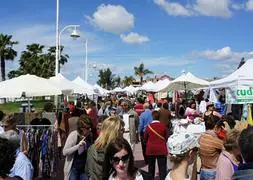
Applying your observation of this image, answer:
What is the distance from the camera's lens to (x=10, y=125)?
286 inches

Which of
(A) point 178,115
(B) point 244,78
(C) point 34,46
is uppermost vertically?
(C) point 34,46

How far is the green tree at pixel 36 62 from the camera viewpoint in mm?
75188

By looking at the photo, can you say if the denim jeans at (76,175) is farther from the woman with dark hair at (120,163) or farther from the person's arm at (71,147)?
the woman with dark hair at (120,163)

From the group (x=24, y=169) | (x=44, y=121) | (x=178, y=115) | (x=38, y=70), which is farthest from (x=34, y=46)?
(x=24, y=169)

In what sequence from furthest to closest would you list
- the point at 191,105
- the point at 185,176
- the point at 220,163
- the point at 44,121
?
the point at 191,105 < the point at 44,121 < the point at 220,163 < the point at 185,176

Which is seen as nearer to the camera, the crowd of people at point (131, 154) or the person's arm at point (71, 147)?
the crowd of people at point (131, 154)

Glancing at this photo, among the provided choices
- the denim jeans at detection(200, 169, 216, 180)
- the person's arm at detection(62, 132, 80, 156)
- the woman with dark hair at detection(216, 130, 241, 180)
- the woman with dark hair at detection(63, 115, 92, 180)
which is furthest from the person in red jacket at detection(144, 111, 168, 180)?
the woman with dark hair at detection(216, 130, 241, 180)

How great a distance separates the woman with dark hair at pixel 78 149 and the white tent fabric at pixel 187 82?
14619 mm

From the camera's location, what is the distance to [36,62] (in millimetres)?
75812

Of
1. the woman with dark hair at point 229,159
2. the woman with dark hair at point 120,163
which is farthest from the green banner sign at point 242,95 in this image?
the woman with dark hair at point 120,163

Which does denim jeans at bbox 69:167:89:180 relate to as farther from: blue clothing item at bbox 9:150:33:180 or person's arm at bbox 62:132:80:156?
blue clothing item at bbox 9:150:33:180

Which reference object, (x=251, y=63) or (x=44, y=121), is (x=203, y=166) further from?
(x=44, y=121)

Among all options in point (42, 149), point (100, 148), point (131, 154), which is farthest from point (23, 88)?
point (131, 154)

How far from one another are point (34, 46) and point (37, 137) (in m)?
71.1
